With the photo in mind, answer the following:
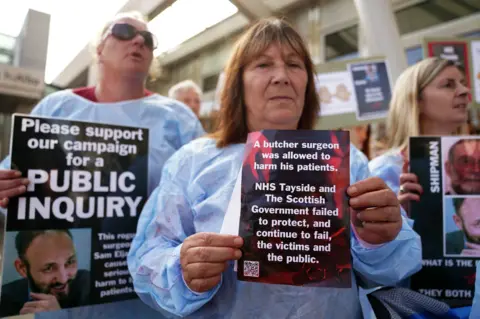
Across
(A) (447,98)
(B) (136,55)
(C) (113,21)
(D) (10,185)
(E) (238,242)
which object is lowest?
(E) (238,242)

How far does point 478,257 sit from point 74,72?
5.61ft

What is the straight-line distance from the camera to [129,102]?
4.30 feet

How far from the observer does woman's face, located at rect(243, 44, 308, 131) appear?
88 centimetres

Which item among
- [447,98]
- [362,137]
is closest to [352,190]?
[447,98]

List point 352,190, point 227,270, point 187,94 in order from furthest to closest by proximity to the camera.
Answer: point 187,94
point 227,270
point 352,190

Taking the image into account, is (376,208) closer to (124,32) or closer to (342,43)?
(124,32)

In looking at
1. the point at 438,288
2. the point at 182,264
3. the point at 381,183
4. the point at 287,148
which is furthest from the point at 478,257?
the point at 182,264

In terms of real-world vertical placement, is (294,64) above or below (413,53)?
below

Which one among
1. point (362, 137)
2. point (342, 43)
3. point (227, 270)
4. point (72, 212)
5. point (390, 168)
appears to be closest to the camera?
point (227, 270)

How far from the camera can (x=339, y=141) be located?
2.32ft

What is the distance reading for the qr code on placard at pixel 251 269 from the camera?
687mm

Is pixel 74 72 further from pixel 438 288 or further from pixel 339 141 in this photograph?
pixel 438 288

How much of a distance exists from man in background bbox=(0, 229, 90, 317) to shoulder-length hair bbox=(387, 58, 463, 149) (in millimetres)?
1137

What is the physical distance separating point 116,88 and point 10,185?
1.72 ft
